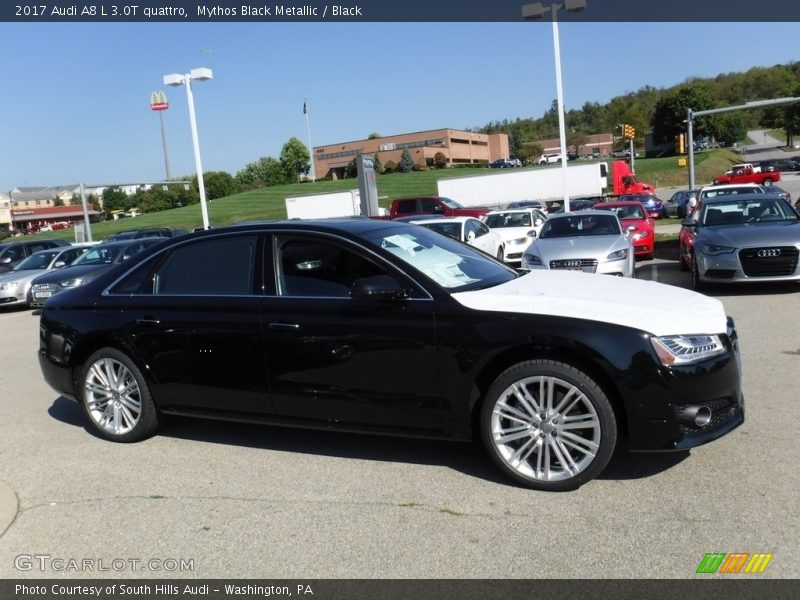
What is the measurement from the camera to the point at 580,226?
12.6 metres

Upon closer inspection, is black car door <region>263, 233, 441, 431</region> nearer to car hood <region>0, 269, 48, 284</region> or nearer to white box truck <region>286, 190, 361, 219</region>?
car hood <region>0, 269, 48, 284</region>

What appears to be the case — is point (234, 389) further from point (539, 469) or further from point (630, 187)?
point (630, 187)

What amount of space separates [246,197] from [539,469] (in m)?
96.1

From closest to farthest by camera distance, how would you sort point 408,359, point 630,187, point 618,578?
point 618,578
point 408,359
point 630,187

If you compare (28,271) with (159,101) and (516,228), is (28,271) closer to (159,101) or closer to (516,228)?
(516,228)

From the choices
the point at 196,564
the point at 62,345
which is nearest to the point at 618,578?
the point at 196,564

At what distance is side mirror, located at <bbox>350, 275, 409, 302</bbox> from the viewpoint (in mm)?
4223

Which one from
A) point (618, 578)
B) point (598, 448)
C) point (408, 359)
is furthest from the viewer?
point (408, 359)

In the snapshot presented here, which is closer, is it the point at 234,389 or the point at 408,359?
the point at 408,359

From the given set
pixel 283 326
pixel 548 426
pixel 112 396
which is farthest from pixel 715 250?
pixel 112 396

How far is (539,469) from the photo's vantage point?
4.07 m

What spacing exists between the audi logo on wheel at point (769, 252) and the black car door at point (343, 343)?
748cm

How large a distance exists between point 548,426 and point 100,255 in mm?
15258

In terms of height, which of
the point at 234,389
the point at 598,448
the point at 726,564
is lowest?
the point at 726,564
